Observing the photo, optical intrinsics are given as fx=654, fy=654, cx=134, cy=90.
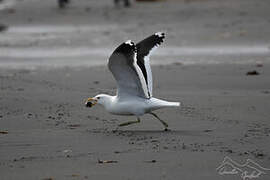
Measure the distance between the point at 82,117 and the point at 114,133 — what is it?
1.07m

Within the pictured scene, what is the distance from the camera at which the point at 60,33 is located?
21.3 meters

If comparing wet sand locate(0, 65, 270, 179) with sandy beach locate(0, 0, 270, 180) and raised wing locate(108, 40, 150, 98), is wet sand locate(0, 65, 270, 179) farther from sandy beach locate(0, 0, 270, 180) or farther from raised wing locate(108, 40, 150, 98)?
raised wing locate(108, 40, 150, 98)

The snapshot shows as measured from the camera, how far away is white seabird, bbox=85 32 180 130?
306 inches

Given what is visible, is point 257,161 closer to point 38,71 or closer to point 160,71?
point 160,71

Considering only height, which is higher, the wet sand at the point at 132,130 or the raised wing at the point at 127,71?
the raised wing at the point at 127,71

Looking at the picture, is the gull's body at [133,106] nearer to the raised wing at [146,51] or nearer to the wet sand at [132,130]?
the wet sand at [132,130]

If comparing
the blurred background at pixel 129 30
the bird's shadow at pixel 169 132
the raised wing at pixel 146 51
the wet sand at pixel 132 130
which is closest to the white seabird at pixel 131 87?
the raised wing at pixel 146 51

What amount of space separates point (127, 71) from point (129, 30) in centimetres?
1292

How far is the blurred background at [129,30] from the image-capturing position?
640 inches

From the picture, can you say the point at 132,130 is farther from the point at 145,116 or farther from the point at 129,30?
the point at 129,30

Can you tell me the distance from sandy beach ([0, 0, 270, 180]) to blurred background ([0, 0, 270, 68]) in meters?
0.05

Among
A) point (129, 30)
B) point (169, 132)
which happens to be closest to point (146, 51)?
point (169, 132)

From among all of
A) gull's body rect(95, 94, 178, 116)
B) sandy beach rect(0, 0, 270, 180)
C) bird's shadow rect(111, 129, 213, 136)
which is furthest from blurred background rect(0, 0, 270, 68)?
bird's shadow rect(111, 129, 213, 136)

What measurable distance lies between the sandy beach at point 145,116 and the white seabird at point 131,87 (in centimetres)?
28
